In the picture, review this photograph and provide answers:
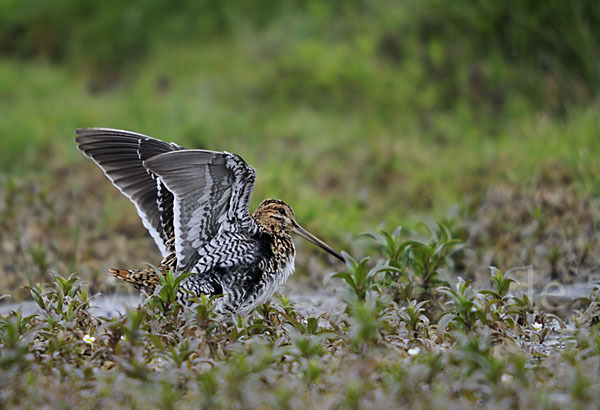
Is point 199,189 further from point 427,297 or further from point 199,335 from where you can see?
point 427,297

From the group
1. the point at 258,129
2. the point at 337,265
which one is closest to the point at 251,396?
the point at 337,265

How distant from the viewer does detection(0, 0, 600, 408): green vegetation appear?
3.32 metres

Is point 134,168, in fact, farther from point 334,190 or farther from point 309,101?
point 309,101

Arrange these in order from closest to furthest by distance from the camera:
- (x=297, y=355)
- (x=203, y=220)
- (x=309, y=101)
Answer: (x=297, y=355), (x=203, y=220), (x=309, y=101)

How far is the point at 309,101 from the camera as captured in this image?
8.45 meters

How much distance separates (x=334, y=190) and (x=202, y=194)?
3.09 metres

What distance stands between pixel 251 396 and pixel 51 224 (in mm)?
3786

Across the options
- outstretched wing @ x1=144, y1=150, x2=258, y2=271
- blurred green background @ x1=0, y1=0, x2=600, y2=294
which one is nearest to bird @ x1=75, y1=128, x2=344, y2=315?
outstretched wing @ x1=144, y1=150, x2=258, y2=271

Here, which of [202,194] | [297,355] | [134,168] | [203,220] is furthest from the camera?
[134,168]

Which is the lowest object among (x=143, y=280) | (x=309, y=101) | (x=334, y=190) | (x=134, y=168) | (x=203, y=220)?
(x=143, y=280)

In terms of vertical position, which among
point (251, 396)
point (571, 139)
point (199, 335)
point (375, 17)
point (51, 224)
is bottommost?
point (251, 396)

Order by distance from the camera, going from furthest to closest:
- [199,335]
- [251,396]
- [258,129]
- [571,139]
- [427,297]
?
[258,129] → [571,139] → [427,297] → [199,335] → [251,396]

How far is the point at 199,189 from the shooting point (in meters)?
4.16

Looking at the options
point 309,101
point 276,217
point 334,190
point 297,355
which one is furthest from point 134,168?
point 309,101
